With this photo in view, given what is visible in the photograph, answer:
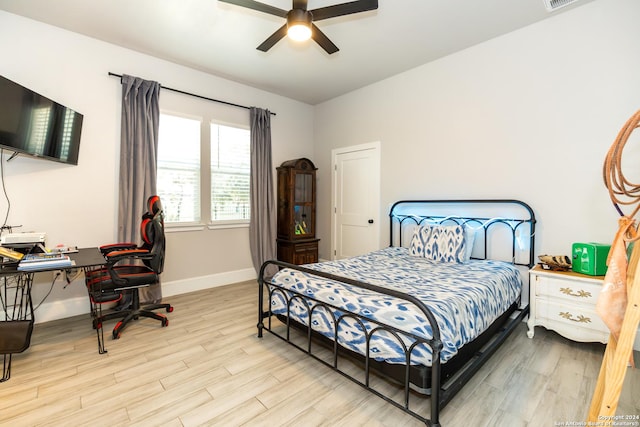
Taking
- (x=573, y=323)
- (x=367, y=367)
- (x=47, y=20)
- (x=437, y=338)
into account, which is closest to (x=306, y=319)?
(x=367, y=367)

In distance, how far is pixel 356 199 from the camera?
474cm

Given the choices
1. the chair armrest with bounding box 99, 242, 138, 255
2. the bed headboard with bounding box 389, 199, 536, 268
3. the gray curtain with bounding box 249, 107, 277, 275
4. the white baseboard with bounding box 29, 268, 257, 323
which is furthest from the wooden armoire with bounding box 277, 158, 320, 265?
the chair armrest with bounding box 99, 242, 138, 255

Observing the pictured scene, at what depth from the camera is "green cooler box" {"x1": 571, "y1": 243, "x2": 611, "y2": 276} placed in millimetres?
2334

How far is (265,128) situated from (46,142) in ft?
8.71

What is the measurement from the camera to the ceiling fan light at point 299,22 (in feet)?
7.34

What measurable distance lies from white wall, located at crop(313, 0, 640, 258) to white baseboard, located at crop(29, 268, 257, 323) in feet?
8.65

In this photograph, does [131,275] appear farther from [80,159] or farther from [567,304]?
[567,304]

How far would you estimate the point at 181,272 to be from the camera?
3.93m

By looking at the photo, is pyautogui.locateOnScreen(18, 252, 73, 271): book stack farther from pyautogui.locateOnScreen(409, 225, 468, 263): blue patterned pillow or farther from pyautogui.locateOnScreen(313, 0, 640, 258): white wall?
pyautogui.locateOnScreen(313, 0, 640, 258): white wall

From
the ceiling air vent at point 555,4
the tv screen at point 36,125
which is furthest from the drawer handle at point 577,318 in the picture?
the tv screen at point 36,125

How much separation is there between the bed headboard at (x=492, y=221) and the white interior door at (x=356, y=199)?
2.30ft

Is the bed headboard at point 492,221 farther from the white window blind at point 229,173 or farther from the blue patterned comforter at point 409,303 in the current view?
the white window blind at point 229,173

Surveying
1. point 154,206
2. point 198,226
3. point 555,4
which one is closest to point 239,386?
point 154,206

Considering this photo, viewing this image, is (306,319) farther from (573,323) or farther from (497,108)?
(497,108)
